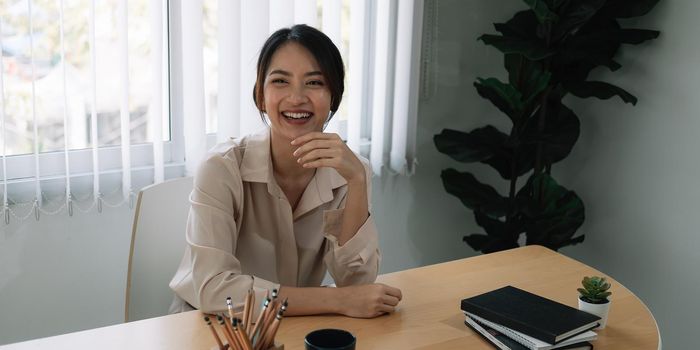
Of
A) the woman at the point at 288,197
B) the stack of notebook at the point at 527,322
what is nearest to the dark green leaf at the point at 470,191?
the woman at the point at 288,197

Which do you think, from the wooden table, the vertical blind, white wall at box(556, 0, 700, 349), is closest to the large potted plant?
white wall at box(556, 0, 700, 349)

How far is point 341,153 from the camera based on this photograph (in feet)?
5.86

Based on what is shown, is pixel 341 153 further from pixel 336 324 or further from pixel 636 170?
pixel 636 170

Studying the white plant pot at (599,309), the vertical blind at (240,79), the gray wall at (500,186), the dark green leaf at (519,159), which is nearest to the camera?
the white plant pot at (599,309)

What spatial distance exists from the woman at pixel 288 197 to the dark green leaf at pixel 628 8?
1406 mm

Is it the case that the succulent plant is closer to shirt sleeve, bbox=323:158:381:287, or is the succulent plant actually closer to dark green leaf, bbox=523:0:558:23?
shirt sleeve, bbox=323:158:381:287

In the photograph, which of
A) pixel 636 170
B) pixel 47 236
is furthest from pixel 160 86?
pixel 636 170

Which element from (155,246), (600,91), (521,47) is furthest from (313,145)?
(600,91)

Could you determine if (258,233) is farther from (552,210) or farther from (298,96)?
(552,210)

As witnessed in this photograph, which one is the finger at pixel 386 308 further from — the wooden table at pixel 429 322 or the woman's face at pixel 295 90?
the woman's face at pixel 295 90

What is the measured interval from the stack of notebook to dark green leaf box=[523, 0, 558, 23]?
4.56 feet

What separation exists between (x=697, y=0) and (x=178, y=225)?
1999 mm

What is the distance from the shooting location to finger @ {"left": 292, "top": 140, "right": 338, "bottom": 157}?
1.75m

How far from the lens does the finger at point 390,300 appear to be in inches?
64.3
